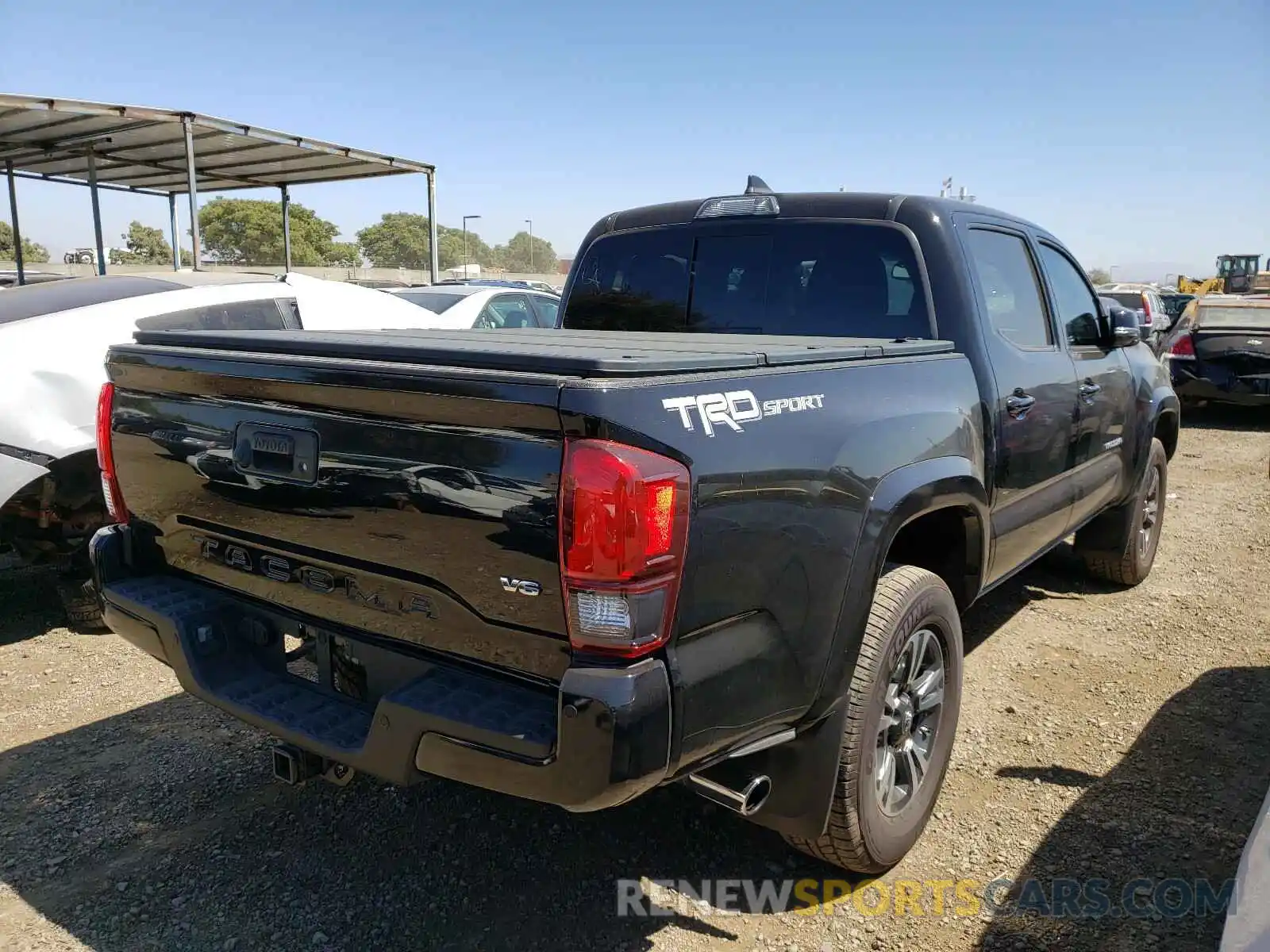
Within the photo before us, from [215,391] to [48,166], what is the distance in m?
14.8

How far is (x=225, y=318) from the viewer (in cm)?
527

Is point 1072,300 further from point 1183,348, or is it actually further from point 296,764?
point 1183,348

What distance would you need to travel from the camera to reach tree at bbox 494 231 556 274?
11800cm

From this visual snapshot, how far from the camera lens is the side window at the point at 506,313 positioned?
28.8ft

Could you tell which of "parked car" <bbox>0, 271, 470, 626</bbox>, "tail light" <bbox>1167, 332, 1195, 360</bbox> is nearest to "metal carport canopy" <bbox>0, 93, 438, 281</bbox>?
"parked car" <bbox>0, 271, 470, 626</bbox>

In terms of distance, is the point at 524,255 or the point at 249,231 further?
the point at 524,255

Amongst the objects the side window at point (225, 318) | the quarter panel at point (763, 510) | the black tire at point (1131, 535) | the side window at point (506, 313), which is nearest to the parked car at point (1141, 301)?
the black tire at point (1131, 535)

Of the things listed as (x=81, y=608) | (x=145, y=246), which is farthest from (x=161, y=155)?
(x=145, y=246)

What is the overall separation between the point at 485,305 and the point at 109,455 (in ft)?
19.8

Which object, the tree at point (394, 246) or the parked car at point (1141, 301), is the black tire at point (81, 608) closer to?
the parked car at point (1141, 301)

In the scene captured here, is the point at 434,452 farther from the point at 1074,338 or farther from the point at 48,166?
the point at 48,166

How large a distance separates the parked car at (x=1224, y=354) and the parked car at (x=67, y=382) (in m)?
10.9

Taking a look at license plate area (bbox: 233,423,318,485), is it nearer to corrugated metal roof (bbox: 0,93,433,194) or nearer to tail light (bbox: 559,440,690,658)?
tail light (bbox: 559,440,690,658)

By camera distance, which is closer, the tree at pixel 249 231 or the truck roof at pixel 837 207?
the truck roof at pixel 837 207
